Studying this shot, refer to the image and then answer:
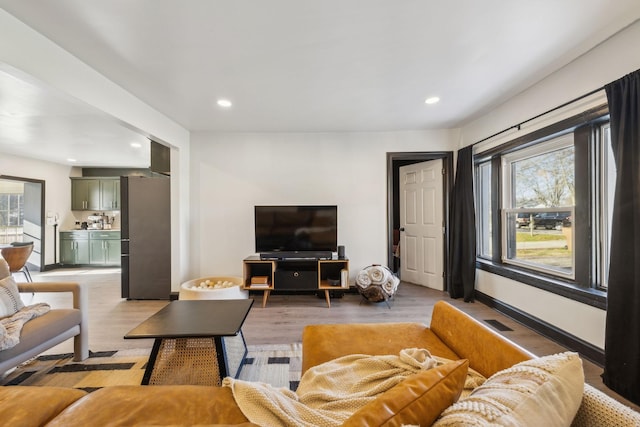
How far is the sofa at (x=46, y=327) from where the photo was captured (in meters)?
1.52

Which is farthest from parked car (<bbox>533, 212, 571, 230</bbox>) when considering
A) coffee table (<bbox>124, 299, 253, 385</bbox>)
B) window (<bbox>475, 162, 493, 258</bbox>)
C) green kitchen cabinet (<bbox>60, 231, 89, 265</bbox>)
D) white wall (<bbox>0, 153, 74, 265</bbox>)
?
white wall (<bbox>0, 153, 74, 265</bbox>)

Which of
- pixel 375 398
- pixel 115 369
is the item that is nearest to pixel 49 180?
pixel 115 369

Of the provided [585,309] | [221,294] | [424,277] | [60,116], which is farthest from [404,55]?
[60,116]

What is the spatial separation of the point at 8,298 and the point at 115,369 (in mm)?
862

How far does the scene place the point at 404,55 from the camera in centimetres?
190

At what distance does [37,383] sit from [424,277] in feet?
13.8

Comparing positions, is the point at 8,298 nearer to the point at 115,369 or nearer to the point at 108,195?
the point at 115,369

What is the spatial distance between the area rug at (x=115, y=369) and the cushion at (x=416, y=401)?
3.95 ft

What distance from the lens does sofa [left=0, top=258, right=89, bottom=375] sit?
1521mm

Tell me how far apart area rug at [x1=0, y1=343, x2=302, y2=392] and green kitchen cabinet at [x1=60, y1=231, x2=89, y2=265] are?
4509 millimetres

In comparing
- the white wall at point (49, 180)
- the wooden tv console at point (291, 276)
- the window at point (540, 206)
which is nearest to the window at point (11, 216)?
the white wall at point (49, 180)

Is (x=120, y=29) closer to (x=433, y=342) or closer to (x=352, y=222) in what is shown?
(x=433, y=342)

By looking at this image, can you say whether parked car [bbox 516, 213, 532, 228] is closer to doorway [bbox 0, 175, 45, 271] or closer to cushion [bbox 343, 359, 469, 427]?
cushion [bbox 343, 359, 469, 427]

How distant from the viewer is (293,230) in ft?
10.9
